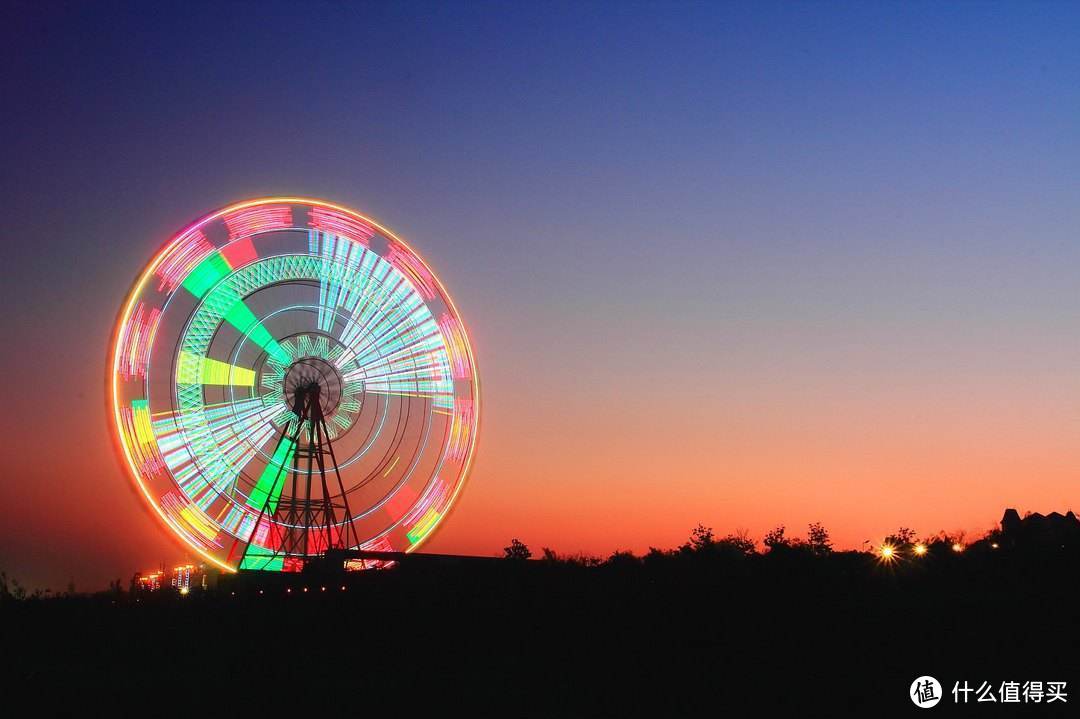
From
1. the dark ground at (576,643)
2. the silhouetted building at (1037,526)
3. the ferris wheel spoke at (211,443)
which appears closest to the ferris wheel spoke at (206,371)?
the ferris wheel spoke at (211,443)

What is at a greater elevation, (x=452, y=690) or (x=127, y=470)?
(x=127, y=470)

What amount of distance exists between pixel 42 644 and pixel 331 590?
25.9 ft

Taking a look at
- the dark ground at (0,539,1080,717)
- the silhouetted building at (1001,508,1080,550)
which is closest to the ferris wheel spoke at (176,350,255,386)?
the dark ground at (0,539,1080,717)

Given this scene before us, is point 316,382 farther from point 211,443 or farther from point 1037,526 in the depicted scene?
point 1037,526

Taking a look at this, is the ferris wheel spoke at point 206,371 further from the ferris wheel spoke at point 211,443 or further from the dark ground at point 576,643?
the dark ground at point 576,643

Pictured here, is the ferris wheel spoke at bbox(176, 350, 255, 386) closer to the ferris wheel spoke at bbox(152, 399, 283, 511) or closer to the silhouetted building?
the ferris wheel spoke at bbox(152, 399, 283, 511)

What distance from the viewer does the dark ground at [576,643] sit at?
653 inches

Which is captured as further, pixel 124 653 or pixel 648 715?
pixel 124 653

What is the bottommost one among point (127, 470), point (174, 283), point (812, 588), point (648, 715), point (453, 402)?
point (648, 715)

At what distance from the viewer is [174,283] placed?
80.2 ft

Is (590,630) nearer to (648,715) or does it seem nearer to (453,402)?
(648,715)

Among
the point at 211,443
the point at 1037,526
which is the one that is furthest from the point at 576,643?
the point at 1037,526

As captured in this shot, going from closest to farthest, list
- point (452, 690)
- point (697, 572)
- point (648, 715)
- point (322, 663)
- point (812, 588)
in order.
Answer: point (648, 715) → point (452, 690) → point (322, 663) → point (812, 588) → point (697, 572)

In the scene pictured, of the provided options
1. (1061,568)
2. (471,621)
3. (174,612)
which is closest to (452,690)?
(471,621)
